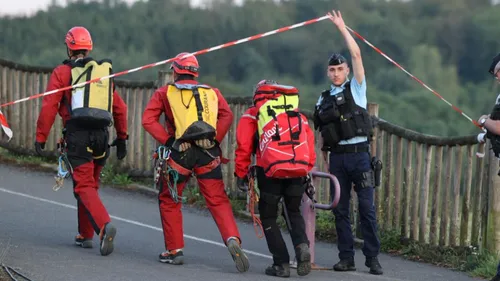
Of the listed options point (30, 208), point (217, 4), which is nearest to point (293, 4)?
point (217, 4)

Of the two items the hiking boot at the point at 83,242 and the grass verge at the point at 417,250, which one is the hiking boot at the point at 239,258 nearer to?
the grass verge at the point at 417,250

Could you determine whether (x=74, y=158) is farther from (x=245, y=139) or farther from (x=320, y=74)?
(x=320, y=74)

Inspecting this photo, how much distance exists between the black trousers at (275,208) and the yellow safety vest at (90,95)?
165 cm

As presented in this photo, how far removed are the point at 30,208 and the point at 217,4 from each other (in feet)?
A: 87.8

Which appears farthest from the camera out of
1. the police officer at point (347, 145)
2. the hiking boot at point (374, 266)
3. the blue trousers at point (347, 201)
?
the hiking boot at point (374, 266)

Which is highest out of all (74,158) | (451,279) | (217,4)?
(217,4)

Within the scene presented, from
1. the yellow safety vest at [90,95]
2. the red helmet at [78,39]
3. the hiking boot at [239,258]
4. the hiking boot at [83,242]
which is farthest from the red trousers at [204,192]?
the red helmet at [78,39]

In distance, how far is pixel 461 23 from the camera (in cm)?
6419

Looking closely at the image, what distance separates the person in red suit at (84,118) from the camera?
10141 mm

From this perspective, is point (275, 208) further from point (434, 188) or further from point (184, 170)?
point (434, 188)

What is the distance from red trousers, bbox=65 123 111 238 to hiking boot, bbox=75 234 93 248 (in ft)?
0.88

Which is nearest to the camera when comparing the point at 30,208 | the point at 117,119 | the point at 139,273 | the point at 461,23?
the point at 139,273

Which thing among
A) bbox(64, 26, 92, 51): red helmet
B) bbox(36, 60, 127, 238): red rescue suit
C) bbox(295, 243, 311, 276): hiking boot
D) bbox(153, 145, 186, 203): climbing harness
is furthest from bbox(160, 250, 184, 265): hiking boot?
bbox(64, 26, 92, 51): red helmet

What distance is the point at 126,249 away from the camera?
1079 cm
